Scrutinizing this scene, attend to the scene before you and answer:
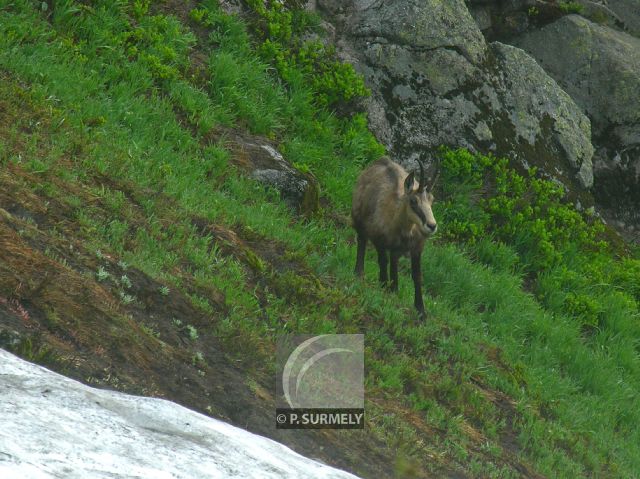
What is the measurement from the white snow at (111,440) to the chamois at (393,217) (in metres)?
5.34

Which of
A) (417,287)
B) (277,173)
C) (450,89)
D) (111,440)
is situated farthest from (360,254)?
(111,440)

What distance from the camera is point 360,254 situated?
33.8 feet

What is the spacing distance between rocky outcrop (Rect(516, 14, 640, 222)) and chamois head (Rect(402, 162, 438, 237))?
21.6 feet

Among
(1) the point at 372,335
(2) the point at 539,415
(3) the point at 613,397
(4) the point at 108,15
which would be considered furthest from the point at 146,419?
(4) the point at 108,15

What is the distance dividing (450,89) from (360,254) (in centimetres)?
430

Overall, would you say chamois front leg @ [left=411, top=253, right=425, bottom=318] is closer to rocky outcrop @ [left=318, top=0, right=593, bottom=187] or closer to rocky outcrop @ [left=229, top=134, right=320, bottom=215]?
rocky outcrop @ [left=229, top=134, right=320, bottom=215]

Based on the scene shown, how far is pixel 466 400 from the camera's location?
8.55 meters

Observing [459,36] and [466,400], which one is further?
[459,36]

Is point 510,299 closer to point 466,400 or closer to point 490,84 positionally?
point 466,400

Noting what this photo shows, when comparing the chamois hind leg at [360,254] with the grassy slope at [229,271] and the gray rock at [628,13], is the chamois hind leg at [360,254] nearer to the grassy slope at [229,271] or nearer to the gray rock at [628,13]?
the grassy slope at [229,271]

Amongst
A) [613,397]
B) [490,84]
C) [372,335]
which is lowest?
[613,397]

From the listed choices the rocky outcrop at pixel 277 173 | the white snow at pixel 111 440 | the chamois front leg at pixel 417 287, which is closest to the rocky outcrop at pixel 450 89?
the rocky outcrop at pixel 277 173

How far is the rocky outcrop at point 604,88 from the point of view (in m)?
15.5

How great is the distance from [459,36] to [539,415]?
22.7 feet
